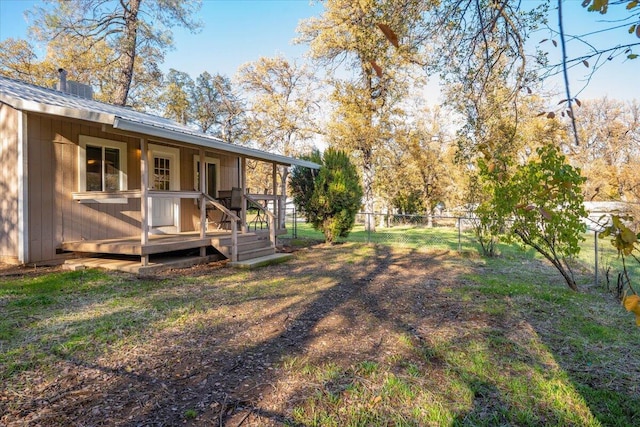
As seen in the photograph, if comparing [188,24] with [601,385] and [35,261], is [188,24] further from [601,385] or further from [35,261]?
[601,385]

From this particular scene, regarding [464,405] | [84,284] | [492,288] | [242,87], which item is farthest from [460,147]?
[242,87]

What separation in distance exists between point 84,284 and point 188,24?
590 inches

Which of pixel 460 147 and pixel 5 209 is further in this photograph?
pixel 5 209

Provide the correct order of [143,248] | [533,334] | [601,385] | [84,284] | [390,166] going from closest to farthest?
1. [601,385]
2. [533,334]
3. [84,284]
4. [143,248]
5. [390,166]

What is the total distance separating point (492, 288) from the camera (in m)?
5.95

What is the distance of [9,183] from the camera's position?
259 inches

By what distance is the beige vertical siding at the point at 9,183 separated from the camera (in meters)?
6.49

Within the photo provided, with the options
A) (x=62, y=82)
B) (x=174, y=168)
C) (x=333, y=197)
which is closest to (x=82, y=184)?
(x=174, y=168)

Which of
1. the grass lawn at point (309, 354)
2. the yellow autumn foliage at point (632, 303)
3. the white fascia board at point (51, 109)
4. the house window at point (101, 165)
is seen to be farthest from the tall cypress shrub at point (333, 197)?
the yellow autumn foliage at point (632, 303)

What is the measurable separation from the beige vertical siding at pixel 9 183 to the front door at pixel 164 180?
8.73 ft

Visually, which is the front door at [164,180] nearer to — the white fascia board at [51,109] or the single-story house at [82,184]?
the single-story house at [82,184]

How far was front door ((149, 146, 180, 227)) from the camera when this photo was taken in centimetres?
889

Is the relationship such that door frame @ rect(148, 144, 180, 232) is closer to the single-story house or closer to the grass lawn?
the single-story house

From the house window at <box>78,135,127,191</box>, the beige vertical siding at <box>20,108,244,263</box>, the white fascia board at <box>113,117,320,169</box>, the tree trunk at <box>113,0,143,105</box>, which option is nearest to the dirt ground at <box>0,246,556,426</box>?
the beige vertical siding at <box>20,108,244,263</box>
